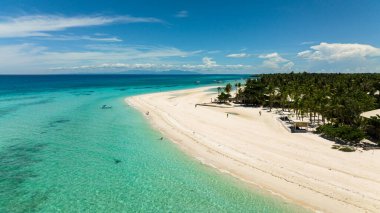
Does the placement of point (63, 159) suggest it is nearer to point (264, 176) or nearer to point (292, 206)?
point (264, 176)

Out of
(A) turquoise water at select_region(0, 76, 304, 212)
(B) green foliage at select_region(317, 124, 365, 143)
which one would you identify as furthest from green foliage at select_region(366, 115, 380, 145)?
(A) turquoise water at select_region(0, 76, 304, 212)

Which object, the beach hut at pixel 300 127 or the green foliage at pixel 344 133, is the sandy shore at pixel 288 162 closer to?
the green foliage at pixel 344 133

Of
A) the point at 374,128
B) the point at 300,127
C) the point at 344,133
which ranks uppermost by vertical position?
the point at 374,128

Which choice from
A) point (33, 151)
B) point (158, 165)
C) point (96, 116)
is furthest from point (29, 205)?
point (96, 116)

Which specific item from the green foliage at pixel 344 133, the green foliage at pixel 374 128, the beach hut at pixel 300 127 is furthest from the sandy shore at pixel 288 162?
the green foliage at pixel 374 128

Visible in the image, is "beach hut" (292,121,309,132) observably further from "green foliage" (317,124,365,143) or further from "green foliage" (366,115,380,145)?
"green foliage" (366,115,380,145)

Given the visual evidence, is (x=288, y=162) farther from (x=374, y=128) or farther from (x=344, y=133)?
(x=374, y=128)

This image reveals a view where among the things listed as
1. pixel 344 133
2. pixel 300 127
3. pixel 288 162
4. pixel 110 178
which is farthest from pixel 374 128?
pixel 110 178
